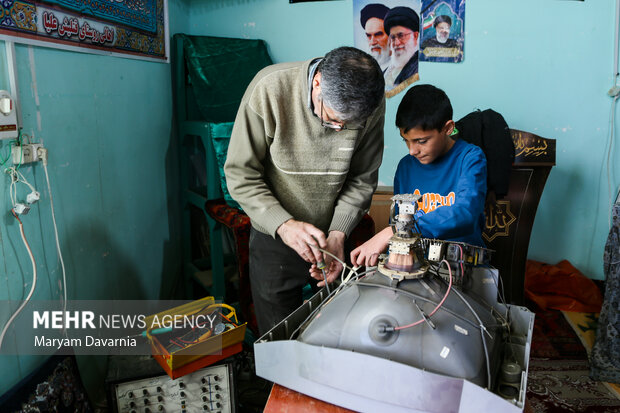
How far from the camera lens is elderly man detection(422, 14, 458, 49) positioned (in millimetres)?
2727

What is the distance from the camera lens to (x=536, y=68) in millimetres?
2748

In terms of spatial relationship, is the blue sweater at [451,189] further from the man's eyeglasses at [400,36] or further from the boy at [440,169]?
the man's eyeglasses at [400,36]

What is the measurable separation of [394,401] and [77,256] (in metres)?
1.43

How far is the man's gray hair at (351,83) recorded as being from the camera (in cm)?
111

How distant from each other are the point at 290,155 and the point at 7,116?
0.84 metres

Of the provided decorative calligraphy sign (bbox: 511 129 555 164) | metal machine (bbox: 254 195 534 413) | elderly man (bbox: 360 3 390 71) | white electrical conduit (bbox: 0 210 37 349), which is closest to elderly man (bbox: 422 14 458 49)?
elderly man (bbox: 360 3 390 71)

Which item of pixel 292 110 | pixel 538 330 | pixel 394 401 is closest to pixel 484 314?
pixel 394 401

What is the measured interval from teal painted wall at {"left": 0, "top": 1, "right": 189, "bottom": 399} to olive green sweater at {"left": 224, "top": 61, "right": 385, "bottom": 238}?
2.23 ft

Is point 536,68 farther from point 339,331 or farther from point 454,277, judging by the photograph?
point 339,331

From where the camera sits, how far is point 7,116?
4.49ft

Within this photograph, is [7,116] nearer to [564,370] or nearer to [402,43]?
[402,43]

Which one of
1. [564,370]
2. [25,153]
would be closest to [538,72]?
[564,370]

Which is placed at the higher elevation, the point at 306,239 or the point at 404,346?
the point at 306,239

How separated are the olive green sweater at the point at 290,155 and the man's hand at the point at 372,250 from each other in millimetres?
231
